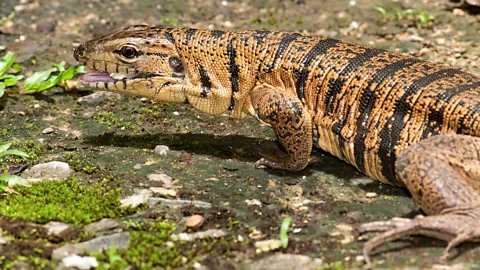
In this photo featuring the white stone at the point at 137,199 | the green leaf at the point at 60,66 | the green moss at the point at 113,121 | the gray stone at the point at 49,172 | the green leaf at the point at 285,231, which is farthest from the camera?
the green leaf at the point at 60,66

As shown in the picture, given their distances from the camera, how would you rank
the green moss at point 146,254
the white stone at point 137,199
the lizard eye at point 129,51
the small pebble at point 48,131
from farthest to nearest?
the small pebble at point 48,131
the lizard eye at point 129,51
the white stone at point 137,199
the green moss at point 146,254

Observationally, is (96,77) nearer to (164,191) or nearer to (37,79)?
A: (37,79)

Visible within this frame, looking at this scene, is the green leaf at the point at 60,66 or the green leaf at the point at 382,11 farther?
the green leaf at the point at 382,11

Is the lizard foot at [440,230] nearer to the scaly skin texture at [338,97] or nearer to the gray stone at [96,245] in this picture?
the scaly skin texture at [338,97]

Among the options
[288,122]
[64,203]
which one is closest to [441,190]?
[288,122]

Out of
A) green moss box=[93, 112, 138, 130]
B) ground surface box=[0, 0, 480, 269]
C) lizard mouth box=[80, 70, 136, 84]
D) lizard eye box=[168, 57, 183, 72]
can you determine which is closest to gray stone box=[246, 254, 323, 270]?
ground surface box=[0, 0, 480, 269]

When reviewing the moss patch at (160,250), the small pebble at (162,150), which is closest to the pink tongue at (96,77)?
the small pebble at (162,150)
